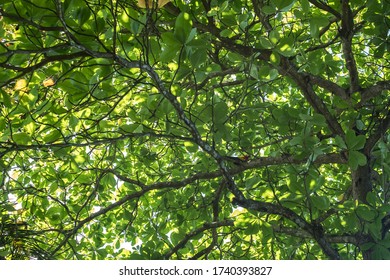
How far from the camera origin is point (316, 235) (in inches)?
101

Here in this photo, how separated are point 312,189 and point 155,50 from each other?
1094 millimetres

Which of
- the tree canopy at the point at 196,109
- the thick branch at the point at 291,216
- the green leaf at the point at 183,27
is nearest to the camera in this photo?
the green leaf at the point at 183,27

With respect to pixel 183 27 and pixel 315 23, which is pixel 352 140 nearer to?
pixel 315 23

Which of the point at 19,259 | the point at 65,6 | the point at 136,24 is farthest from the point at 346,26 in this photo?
the point at 19,259

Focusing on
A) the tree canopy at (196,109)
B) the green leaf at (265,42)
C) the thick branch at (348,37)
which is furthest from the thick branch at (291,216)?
the thick branch at (348,37)

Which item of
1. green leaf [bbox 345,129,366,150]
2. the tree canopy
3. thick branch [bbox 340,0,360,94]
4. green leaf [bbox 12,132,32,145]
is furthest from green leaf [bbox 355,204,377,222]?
green leaf [bbox 12,132,32,145]

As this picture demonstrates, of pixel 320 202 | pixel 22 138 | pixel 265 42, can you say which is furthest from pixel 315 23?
pixel 22 138

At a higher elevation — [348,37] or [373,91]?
[348,37]

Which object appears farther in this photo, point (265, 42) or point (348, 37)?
point (348, 37)

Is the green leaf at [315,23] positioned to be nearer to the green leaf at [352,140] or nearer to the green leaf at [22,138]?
the green leaf at [352,140]

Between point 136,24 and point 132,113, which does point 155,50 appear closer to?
point 136,24

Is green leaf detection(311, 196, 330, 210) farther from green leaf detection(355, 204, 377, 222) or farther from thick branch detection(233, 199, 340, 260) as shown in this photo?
green leaf detection(355, 204, 377, 222)

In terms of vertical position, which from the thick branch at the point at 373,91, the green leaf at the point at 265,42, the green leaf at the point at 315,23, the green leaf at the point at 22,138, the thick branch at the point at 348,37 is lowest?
the green leaf at the point at 22,138

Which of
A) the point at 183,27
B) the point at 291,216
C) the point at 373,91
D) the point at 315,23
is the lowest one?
the point at 291,216
